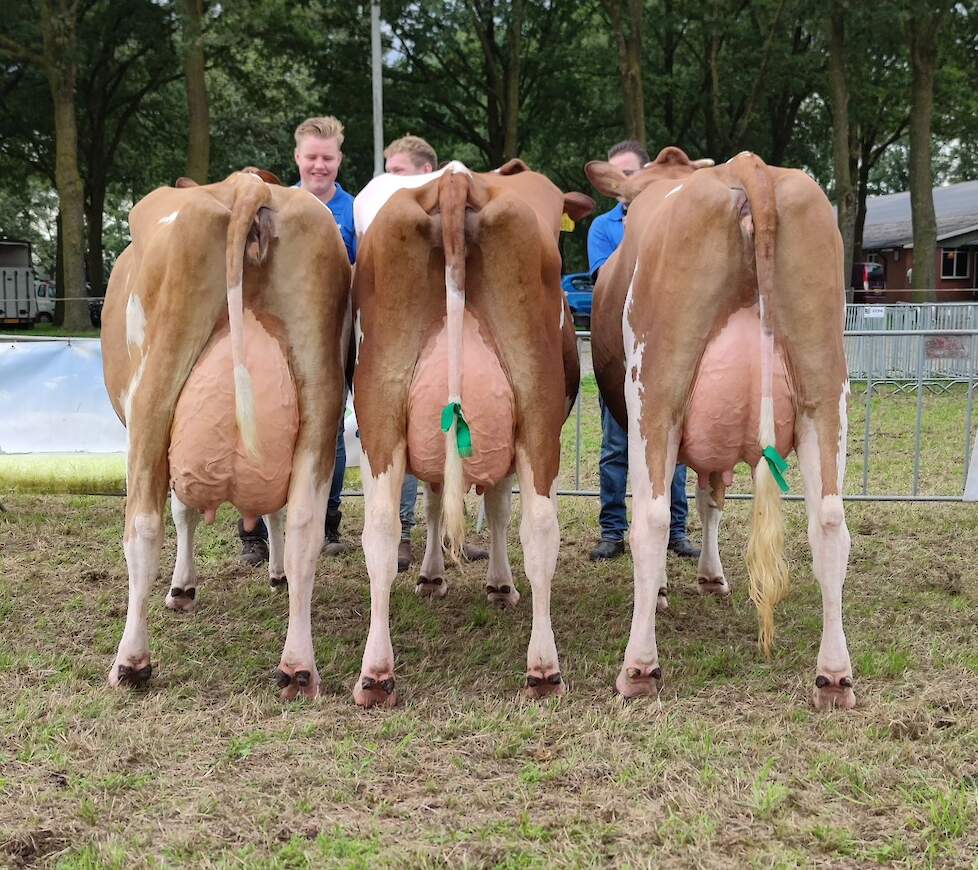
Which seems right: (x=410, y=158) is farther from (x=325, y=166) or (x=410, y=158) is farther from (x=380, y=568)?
(x=380, y=568)

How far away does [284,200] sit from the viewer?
4043 mm

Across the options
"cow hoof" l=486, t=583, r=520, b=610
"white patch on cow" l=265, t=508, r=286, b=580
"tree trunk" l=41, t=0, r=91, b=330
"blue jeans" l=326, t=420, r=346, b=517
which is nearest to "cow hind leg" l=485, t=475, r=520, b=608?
"cow hoof" l=486, t=583, r=520, b=610

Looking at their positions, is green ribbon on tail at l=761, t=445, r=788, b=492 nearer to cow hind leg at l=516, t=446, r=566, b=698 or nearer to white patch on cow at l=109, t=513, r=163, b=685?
cow hind leg at l=516, t=446, r=566, b=698

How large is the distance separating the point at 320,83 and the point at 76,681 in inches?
946

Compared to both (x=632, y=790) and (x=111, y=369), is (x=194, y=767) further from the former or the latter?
(x=111, y=369)

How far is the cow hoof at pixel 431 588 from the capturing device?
228 inches

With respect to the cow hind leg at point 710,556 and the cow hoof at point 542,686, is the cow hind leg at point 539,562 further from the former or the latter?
the cow hind leg at point 710,556

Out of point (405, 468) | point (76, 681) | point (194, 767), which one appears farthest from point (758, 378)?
point (76, 681)

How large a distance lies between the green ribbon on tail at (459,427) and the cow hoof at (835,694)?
1.72 m

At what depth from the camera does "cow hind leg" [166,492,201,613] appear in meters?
5.53

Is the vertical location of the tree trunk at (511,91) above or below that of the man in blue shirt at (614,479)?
above

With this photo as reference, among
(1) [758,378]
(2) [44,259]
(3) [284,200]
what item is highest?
(2) [44,259]

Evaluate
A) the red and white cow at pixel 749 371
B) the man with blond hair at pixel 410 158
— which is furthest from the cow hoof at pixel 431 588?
the man with blond hair at pixel 410 158

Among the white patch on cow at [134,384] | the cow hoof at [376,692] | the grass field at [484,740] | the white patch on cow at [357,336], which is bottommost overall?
the grass field at [484,740]
